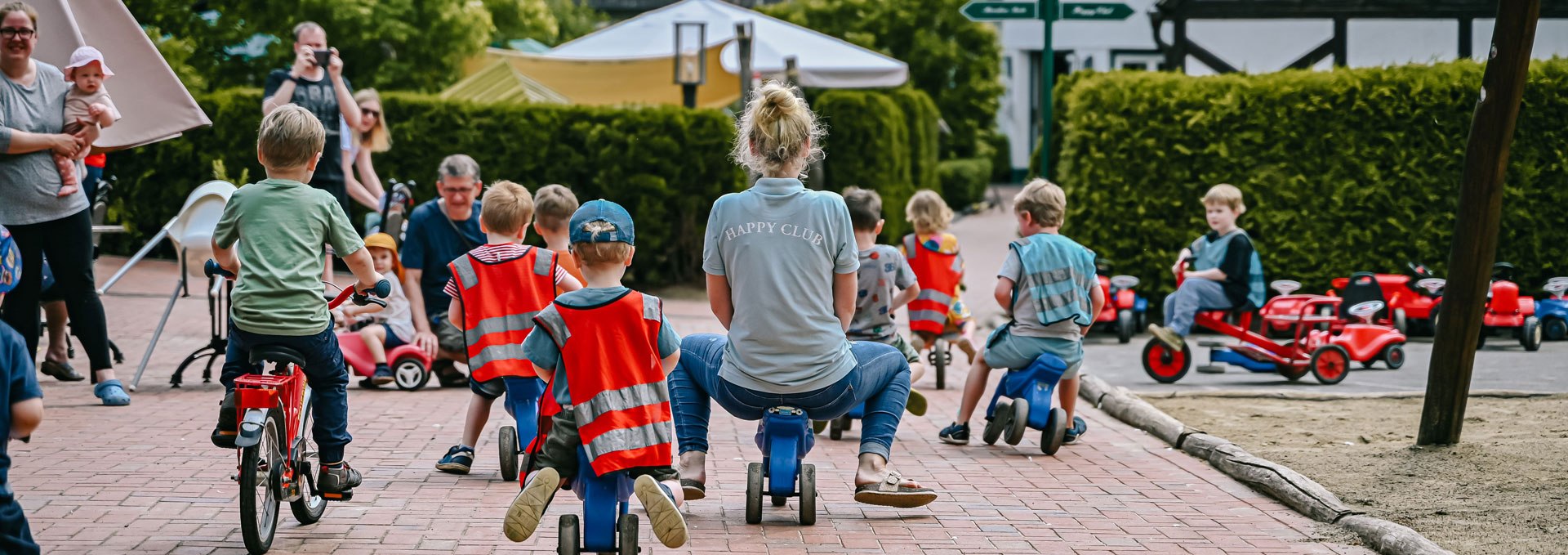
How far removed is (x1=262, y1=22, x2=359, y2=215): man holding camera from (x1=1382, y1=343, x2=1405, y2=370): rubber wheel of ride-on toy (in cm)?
733

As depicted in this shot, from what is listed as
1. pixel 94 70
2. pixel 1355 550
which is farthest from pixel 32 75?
pixel 1355 550

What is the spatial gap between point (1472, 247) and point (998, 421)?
2330 mm

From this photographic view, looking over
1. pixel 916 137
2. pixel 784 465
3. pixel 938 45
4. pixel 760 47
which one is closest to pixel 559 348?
pixel 784 465

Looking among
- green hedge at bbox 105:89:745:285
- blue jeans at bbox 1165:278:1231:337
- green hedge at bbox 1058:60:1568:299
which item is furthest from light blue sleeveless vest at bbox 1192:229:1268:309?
green hedge at bbox 105:89:745:285

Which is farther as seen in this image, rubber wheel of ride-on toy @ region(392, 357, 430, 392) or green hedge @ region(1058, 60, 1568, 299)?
green hedge @ region(1058, 60, 1568, 299)

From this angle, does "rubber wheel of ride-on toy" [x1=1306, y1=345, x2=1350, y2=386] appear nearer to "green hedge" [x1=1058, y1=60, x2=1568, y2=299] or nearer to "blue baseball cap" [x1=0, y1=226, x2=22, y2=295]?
"green hedge" [x1=1058, y1=60, x2=1568, y2=299]

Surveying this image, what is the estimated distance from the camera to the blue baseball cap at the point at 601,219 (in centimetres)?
450

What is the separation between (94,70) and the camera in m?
7.64

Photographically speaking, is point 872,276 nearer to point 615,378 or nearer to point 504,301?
point 504,301

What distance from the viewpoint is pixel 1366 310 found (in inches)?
428

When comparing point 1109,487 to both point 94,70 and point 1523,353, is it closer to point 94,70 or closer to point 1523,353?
point 94,70

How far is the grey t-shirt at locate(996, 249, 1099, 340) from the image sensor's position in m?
7.32

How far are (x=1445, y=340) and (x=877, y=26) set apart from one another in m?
33.8

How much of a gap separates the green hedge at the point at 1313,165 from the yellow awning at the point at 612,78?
29.4 feet
